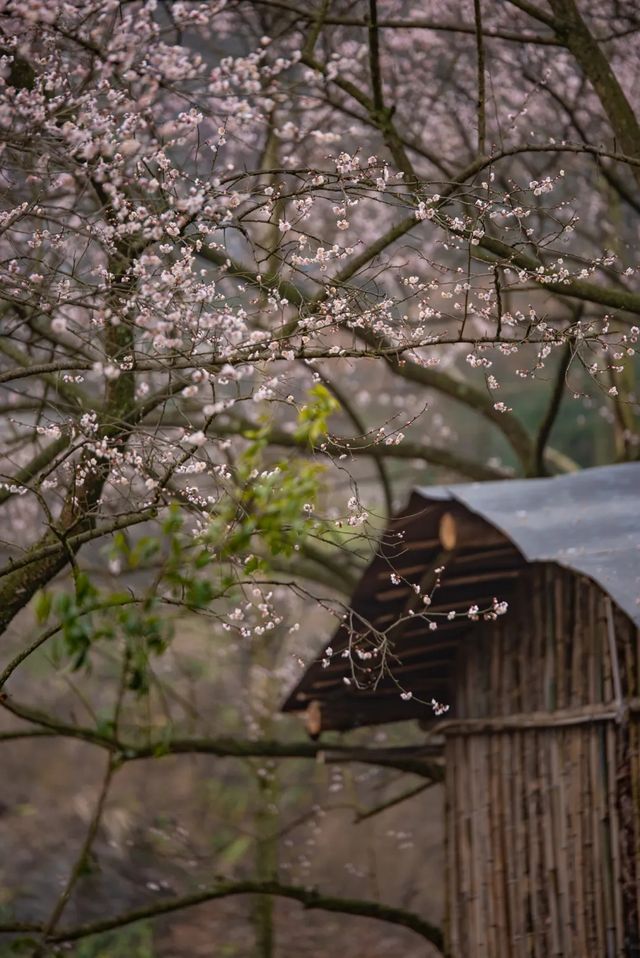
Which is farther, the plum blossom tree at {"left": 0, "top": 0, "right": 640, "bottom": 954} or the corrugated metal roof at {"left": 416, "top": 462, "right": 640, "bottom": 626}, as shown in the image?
the corrugated metal roof at {"left": 416, "top": 462, "right": 640, "bottom": 626}

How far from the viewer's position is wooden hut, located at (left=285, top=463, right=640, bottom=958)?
457 cm

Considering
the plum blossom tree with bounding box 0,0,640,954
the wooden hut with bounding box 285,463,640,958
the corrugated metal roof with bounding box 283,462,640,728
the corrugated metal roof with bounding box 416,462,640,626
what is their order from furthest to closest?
the wooden hut with bounding box 285,463,640,958
the corrugated metal roof with bounding box 283,462,640,728
the corrugated metal roof with bounding box 416,462,640,626
the plum blossom tree with bounding box 0,0,640,954

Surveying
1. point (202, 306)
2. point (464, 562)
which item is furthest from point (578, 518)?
point (202, 306)

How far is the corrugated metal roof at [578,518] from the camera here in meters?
4.14

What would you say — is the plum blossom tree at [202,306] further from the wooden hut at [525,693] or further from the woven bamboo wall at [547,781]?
the woven bamboo wall at [547,781]

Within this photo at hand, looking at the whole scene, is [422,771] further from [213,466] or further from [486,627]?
[213,466]

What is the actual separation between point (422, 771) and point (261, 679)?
13.2 ft

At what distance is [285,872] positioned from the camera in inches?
446

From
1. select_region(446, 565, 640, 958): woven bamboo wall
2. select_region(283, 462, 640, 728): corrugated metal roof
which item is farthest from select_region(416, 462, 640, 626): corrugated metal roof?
select_region(446, 565, 640, 958): woven bamboo wall

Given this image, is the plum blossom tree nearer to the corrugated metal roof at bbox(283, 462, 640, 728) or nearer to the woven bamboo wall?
the corrugated metal roof at bbox(283, 462, 640, 728)

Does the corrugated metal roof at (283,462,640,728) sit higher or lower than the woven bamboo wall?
higher

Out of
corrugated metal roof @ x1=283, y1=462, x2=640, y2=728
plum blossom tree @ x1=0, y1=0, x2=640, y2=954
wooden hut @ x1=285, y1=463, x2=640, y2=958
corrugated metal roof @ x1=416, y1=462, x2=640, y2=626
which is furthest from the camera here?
wooden hut @ x1=285, y1=463, x2=640, y2=958

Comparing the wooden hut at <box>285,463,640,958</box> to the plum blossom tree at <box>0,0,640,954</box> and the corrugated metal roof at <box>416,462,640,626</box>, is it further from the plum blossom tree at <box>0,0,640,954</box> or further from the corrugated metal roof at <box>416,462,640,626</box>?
the plum blossom tree at <box>0,0,640,954</box>

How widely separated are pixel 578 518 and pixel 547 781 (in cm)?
133
